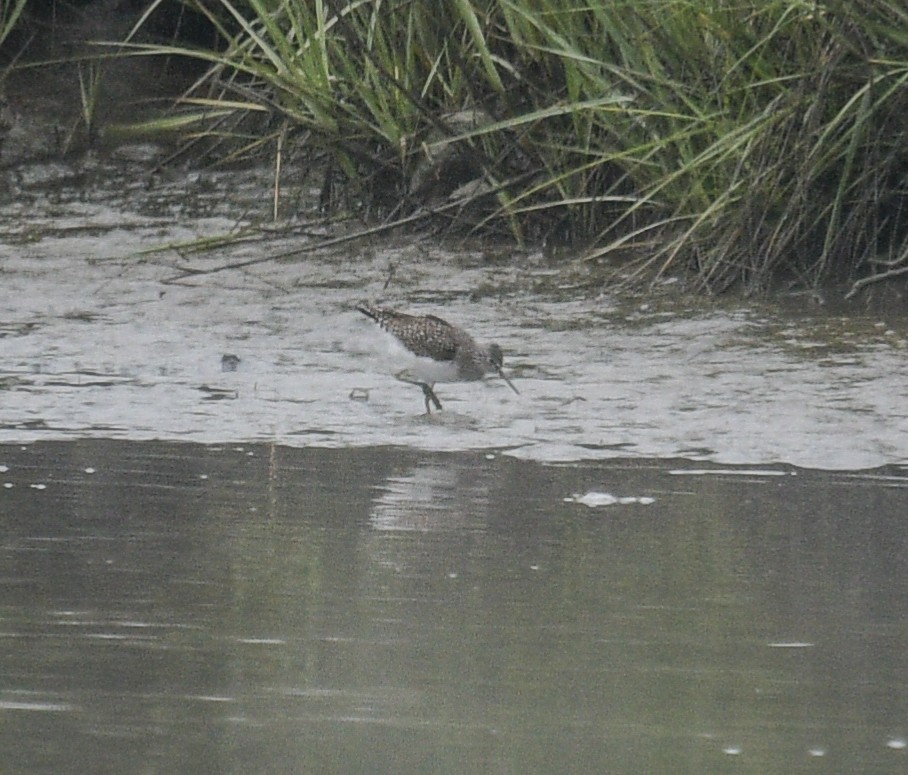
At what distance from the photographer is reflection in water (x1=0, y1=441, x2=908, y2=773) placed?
3270 millimetres

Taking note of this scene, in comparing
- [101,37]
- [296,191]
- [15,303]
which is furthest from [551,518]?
[101,37]

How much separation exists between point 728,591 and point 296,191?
17.3 ft

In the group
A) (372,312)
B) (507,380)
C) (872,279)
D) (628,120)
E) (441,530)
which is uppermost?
(628,120)

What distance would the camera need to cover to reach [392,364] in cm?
646

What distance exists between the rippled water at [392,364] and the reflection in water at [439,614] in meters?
0.29

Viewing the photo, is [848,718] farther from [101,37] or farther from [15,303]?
[101,37]

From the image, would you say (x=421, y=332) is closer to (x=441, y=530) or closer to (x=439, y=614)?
(x=441, y=530)

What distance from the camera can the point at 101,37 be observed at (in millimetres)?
10672

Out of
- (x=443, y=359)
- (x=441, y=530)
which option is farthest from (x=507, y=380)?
(x=441, y=530)

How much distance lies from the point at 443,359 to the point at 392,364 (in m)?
0.32

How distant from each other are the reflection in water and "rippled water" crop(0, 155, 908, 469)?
0.94 feet

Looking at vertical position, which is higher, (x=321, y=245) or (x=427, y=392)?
(x=321, y=245)

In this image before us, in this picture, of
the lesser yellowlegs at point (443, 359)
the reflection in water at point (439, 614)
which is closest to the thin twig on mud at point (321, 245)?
the lesser yellowlegs at point (443, 359)

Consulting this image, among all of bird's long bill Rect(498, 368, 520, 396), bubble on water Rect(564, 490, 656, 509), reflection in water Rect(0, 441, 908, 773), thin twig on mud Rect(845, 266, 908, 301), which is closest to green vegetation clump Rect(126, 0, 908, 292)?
thin twig on mud Rect(845, 266, 908, 301)
